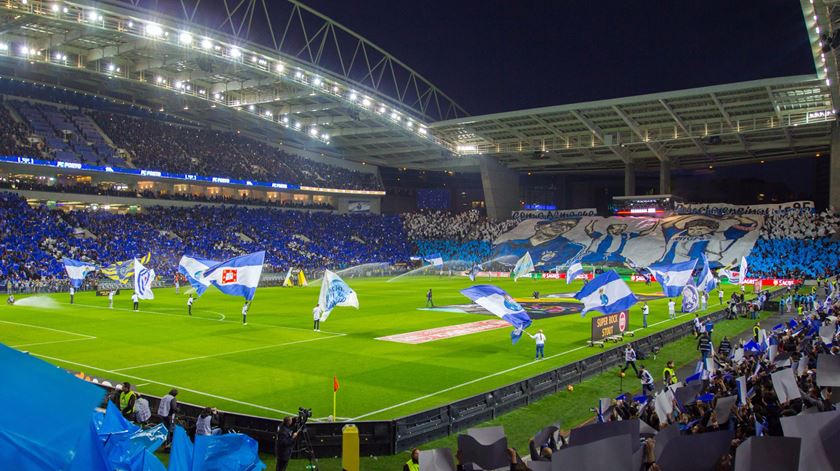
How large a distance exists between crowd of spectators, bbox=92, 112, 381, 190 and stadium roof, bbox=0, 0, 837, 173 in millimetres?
2870

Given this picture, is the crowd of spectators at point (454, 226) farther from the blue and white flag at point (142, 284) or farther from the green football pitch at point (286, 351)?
the blue and white flag at point (142, 284)

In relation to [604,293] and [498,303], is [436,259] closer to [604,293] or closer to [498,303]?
[604,293]

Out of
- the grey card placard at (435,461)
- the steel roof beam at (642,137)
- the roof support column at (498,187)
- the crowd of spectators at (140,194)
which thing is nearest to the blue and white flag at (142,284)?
the crowd of spectators at (140,194)

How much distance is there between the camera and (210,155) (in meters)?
79.1

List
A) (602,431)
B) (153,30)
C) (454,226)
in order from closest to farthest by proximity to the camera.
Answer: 1. (602,431)
2. (153,30)
3. (454,226)

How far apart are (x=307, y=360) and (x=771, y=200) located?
101349mm

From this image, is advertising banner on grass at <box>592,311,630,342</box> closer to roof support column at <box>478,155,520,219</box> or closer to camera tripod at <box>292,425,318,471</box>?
camera tripod at <box>292,425,318,471</box>

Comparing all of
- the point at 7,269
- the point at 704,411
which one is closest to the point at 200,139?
the point at 7,269

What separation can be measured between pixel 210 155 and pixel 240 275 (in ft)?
174

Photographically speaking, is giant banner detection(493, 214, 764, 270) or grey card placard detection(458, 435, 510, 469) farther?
giant banner detection(493, 214, 764, 270)

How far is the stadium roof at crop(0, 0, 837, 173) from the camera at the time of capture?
4594cm

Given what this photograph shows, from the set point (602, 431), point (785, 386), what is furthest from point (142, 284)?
point (602, 431)

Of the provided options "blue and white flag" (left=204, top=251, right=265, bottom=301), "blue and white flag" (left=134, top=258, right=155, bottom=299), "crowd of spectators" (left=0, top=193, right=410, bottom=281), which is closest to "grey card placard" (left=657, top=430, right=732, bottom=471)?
"blue and white flag" (left=204, top=251, right=265, bottom=301)

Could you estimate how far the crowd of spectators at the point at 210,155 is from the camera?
7251 cm
